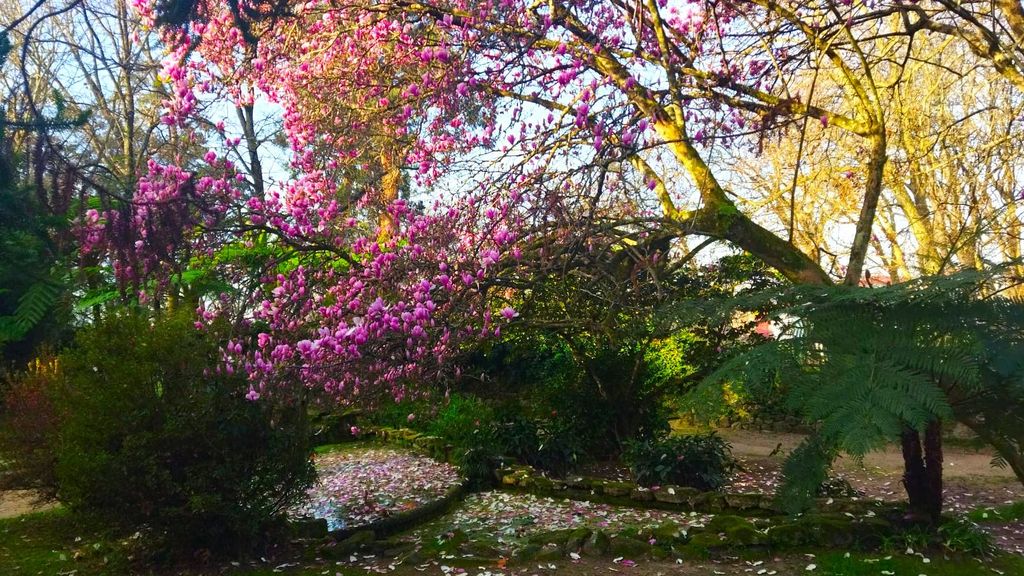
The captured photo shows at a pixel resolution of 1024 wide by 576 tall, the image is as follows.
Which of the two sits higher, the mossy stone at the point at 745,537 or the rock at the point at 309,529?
the mossy stone at the point at 745,537

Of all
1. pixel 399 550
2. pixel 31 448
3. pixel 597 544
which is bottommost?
pixel 399 550

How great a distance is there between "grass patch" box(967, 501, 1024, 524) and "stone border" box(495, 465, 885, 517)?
109 cm

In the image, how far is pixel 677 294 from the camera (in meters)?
8.42

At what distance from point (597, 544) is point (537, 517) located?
4.44 ft

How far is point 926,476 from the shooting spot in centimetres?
514

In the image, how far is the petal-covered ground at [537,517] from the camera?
19.6ft

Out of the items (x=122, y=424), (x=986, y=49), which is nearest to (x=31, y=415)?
(x=122, y=424)

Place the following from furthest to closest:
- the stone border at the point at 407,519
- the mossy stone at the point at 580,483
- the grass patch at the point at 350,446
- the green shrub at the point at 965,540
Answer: the grass patch at the point at 350,446 < the mossy stone at the point at 580,483 < the stone border at the point at 407,519 < the green shrub at the point at 965,540

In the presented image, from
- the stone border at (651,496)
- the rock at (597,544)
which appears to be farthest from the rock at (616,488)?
the rock at (597,544)

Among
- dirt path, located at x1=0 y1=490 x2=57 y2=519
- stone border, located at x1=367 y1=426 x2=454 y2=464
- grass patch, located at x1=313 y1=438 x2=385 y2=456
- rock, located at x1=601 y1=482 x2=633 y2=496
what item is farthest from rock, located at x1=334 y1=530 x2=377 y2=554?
grass patch, located at x1=313 y1=438 x2=385 y2=456

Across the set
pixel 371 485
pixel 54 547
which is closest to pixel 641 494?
pixel 371 485

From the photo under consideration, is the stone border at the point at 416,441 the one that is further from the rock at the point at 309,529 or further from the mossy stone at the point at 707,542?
the mossy stone at the point at 707,542

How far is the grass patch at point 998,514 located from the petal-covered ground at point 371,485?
4963mm

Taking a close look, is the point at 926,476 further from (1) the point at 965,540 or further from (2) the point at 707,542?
(2) the point at 707,542
